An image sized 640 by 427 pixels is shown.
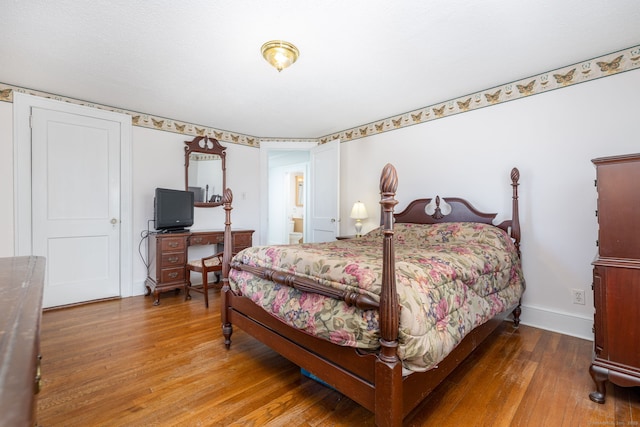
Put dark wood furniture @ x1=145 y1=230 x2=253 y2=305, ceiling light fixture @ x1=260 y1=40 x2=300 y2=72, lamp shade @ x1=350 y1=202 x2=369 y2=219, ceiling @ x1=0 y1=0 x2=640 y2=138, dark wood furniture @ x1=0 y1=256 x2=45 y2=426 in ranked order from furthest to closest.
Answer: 1. lamp shade @ x1=350 y1=202 x2=369 y2=219
2. dark wood furniture @ x1=145 y1=230 x2=253 y2=305
3. ceiling light fixture @ x1=260 y1=40 x2=300 y2=72
4. ceiling @ x1=0 y1=0 x2=640 y2=138
5. dark wood furniture @ x1=0 y1=256 x2=45 y2=426

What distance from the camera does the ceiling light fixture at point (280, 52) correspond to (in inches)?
83.3

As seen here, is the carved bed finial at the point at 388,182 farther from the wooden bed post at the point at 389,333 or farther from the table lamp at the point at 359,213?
the table lamp at the point at 359,213

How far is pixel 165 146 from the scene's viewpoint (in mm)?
3910

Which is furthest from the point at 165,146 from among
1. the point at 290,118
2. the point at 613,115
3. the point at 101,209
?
the point at 613,115

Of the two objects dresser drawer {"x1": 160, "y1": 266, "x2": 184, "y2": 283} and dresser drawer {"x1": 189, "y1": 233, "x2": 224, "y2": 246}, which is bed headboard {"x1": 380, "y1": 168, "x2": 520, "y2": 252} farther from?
dresser drawer {"x1": 160, "y1": 266, "x2": 184, "y2": 283}

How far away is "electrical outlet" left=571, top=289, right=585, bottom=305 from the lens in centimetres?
247

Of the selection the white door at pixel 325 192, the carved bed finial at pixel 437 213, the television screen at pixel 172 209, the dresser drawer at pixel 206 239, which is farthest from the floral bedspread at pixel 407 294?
the white door at pixel 325 192

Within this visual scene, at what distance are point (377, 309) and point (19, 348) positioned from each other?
43.6 inches

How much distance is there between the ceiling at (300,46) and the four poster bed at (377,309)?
139 cm

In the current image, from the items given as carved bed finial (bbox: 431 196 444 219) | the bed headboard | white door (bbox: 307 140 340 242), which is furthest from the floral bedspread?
white door (bbox: 307 140 340 242)

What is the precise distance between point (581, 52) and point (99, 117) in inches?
188

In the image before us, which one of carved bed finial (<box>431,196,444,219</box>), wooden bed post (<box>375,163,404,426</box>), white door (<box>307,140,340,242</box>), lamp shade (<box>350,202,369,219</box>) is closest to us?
wooden bed post (<box>375,163,404,426</box>)

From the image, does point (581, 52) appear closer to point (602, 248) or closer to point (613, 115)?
point (613, 115)

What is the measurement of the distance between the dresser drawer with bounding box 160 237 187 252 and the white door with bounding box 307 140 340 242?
193 centimetres
